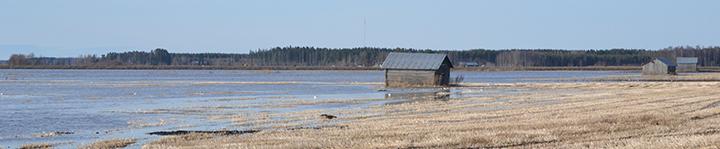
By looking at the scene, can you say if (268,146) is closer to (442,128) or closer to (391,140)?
(391,140)

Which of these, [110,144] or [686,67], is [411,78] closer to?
[110,144]

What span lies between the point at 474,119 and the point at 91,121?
1168cm

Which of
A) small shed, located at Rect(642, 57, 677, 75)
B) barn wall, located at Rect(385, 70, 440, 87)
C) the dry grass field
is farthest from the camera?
small shed, located at Rect(642, 57, 677, 75)

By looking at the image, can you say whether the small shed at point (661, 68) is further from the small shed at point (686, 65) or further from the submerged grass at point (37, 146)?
the submerged grass at point (37, 146)

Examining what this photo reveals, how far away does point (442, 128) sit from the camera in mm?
23359

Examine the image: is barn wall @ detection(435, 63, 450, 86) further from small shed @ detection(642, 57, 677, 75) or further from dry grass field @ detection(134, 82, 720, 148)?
small shed @ detection(642, 57, 677, 75)

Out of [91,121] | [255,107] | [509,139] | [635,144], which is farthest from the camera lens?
[255,107]

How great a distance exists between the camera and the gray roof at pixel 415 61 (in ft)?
223

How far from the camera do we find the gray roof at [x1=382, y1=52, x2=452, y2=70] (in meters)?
68.1

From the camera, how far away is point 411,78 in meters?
68.9

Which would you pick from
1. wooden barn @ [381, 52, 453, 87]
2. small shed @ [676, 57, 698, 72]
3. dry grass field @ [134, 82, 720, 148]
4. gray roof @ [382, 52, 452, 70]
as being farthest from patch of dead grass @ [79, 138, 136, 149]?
small shed @ [676, 57, 698, 72]

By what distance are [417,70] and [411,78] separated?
0.73 metres

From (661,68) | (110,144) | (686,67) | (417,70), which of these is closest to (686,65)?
(686,67)

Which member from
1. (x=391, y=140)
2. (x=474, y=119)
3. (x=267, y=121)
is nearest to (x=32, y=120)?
(x=267, y=121)
